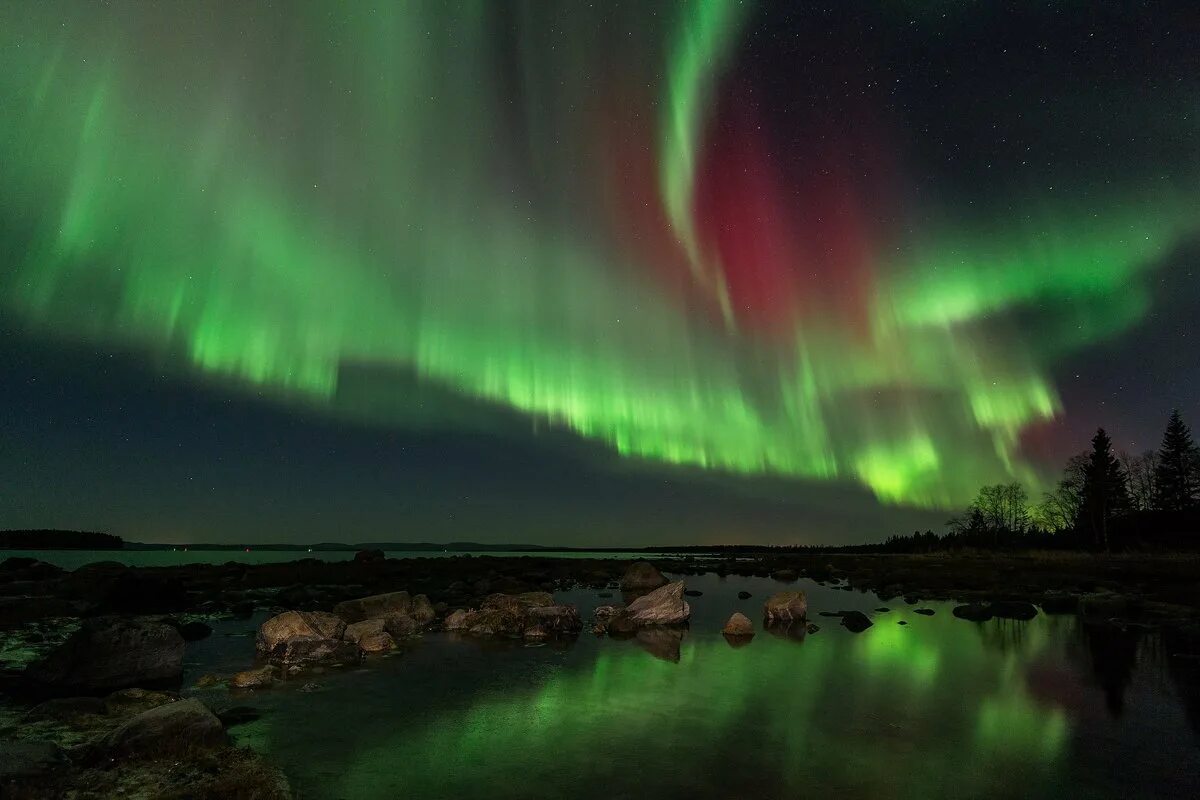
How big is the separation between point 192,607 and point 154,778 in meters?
35.5

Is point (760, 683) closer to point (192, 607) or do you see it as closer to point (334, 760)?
point (334, 760)

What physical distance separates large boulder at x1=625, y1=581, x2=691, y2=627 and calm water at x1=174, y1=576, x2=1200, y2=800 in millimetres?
6967

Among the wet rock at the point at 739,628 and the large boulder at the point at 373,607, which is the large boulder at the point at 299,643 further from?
the wet rock at the point at 739,628

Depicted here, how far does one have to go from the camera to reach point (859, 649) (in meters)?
27.6

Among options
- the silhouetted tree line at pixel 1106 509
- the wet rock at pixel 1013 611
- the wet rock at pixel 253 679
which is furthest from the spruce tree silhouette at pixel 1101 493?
the wet rock at pixel 253 679

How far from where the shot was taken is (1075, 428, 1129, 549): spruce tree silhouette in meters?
104

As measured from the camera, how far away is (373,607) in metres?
30.4

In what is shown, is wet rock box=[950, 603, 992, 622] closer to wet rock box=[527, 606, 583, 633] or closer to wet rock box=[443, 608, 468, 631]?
wet rock box=[527, 606, 583, 633]

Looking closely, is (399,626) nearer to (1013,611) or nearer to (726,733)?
(726,733)

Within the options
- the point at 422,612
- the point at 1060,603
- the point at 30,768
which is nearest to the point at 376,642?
the point at 422,612

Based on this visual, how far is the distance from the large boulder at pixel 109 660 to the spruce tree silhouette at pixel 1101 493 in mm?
121784

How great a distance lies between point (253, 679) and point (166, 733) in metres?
7.69

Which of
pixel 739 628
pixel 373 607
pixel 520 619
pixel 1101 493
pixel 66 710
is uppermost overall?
pixel 1101 493

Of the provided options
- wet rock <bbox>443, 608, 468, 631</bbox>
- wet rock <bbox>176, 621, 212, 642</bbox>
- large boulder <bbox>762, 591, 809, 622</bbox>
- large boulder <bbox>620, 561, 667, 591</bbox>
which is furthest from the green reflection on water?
large boulder <bbox>620, 561, 667, 591</bbox>
